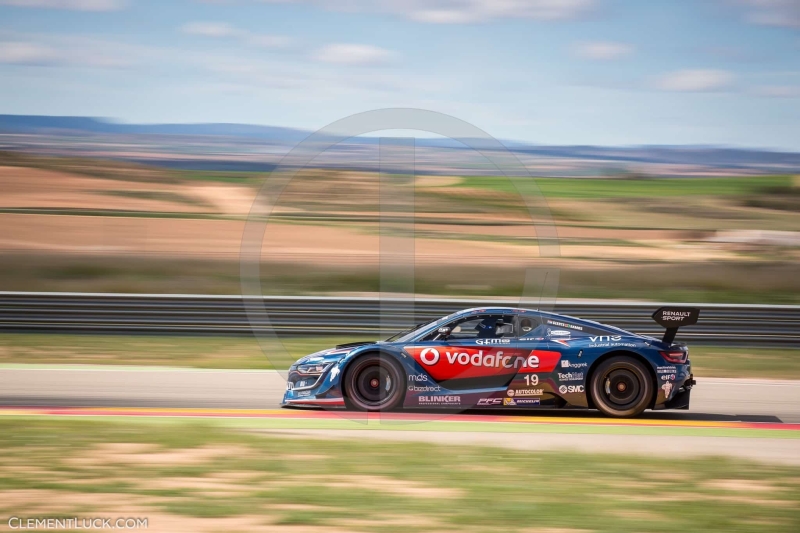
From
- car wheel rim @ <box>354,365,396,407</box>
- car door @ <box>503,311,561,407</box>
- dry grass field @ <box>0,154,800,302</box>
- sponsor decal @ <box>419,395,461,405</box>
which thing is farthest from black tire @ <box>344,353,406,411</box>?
dry grass field @ <box>0,154,800,302</box>

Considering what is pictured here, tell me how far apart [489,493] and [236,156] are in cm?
2059

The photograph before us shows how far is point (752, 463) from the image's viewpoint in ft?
21.2

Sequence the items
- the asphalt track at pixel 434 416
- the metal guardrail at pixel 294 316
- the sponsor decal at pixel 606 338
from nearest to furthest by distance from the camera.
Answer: the asphalt track at pixel 434 416 → the sponsor decal at pixel 606 338 → the metal guardrail at pixel 294 316

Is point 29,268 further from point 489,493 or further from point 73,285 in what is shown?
point 489,493

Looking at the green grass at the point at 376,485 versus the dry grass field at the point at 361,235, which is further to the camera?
the dry grass field at the point at 361,235

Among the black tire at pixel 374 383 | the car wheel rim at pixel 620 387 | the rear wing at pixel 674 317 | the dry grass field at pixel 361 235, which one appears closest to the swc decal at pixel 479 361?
the black tire at pixel 374 383

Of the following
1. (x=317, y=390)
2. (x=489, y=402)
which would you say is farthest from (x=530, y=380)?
(x=317, y=390)

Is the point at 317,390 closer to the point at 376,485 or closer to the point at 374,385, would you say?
the point at 374,385

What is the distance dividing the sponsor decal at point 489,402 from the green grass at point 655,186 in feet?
61.3

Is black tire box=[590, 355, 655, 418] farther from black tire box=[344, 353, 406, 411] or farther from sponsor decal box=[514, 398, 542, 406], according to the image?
black tire box=[344, 353, 406, 411]

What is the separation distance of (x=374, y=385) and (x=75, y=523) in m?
3.86

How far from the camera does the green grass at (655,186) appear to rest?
2778cm

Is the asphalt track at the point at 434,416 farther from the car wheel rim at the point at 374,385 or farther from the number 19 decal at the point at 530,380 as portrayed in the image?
the number 19 decal at the point at 530,380

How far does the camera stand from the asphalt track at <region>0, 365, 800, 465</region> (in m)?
7.14
